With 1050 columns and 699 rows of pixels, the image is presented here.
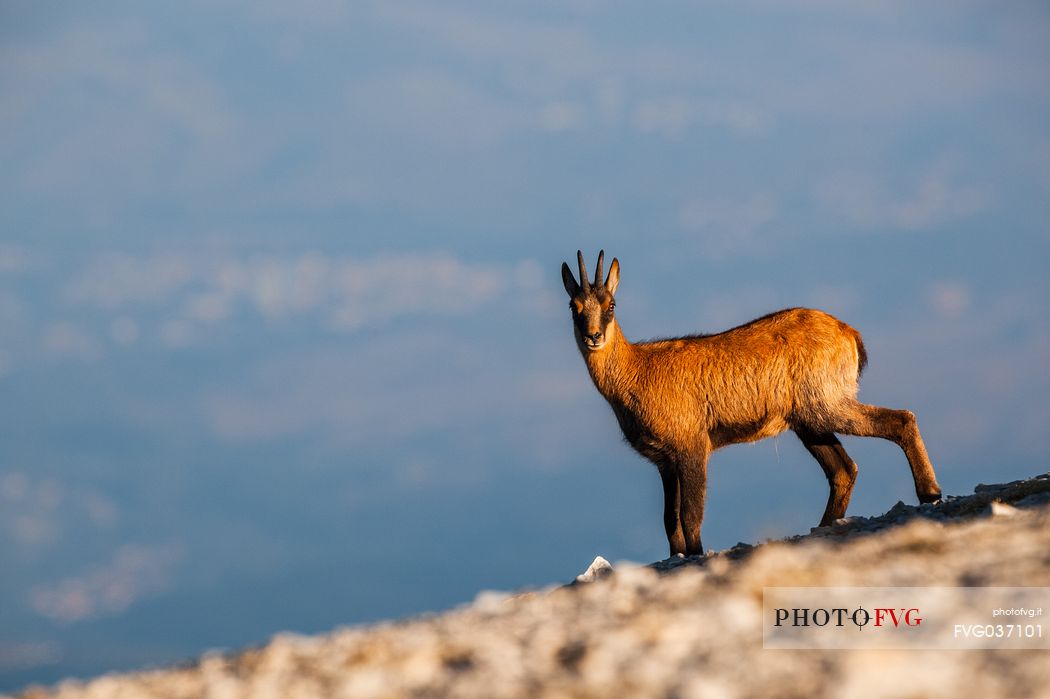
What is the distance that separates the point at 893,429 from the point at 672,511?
2.84 metres

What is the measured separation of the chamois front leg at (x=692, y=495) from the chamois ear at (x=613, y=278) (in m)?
2.49

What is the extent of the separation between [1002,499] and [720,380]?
351 cm

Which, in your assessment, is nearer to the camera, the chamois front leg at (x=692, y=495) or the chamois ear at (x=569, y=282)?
the chamois front leg at (x=692, y=495)

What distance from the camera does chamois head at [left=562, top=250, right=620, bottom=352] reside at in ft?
46.6

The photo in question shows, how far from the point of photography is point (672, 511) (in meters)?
13.9

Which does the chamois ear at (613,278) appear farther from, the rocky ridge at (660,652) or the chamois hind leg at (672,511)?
the rocky ridge at (660,652)

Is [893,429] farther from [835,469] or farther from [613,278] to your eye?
[613,278]

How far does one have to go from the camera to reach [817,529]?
42.0 feet

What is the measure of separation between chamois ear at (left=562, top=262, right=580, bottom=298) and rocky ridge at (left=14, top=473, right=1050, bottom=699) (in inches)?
263

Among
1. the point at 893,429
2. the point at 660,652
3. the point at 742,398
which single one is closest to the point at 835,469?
the point at 893,429

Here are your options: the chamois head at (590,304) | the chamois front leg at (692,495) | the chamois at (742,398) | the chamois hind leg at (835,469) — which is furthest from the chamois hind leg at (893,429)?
the chamois head at (590,304)

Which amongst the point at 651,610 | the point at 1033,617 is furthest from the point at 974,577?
the point at 651,610

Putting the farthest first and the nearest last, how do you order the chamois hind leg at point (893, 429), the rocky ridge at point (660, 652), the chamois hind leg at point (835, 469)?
the chamois hind leg at point (835, 469), the chamois hind leg at point (893, 429), the rocky ridge at point (660, 652)

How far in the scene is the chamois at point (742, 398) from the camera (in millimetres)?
13750
